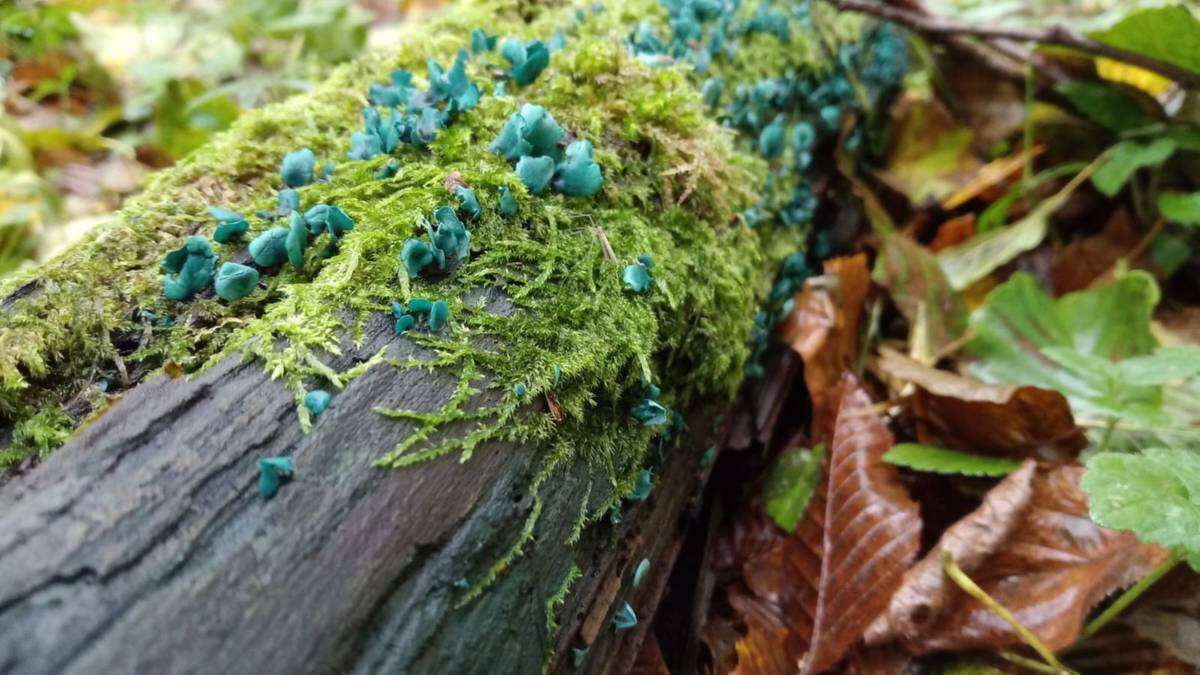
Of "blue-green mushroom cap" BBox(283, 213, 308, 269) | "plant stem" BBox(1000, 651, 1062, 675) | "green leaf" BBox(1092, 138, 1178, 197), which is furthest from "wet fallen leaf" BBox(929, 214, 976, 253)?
"blue-green mushroom cap" BBox(283, 213, 308, 269)

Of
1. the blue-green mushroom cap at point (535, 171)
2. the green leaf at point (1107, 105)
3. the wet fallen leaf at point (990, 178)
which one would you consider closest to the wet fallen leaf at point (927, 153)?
the wet fallen leaf at point (990, 178)

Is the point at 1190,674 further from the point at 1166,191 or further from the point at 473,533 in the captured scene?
the point at 1166,191

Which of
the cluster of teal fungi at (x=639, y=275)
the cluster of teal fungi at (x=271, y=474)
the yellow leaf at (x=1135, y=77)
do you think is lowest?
the yellow leaf at (x=1135, y=77)

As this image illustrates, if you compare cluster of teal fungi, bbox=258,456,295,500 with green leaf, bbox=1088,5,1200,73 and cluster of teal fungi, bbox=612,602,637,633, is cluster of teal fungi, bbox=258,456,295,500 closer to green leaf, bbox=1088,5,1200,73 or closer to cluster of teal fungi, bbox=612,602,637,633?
cluster of teal fungi, bbox=612,602,637,633

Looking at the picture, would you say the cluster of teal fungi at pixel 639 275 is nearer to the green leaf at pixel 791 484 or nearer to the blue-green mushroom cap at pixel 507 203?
the blue-green mushroom cap at pixel 507 203

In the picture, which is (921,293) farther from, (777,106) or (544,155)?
(544,155)

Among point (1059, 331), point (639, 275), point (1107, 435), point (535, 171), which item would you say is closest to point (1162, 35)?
point (1059, 331)
